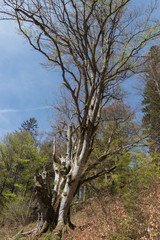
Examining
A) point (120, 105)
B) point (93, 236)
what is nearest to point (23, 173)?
point (120, 105)

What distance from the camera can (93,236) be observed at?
311cm

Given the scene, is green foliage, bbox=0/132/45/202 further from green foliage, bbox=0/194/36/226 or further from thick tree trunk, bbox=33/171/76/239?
thick tree trunk, bbox=33/171/76/239

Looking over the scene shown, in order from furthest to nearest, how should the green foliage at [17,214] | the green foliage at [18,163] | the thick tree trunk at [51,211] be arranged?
1. the green foliage at [18,163]
2. the green foliage at [17,214]
3. the thick tree trunk at [51,211]

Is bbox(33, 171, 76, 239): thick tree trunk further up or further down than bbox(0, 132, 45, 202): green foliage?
further down

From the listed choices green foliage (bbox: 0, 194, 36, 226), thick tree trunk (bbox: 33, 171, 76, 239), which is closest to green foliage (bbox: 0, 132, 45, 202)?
green foliage (bbox: 0, 194, 36, 226)

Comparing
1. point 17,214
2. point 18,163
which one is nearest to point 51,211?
point 17,214

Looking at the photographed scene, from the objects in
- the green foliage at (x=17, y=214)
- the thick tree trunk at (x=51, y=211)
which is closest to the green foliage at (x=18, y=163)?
the green foliage at (x=17, y=214)

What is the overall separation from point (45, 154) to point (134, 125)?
11.5 m

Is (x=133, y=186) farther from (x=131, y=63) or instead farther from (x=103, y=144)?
(x=131, y=63)

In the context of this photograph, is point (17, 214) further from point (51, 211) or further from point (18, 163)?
point (51, 211)

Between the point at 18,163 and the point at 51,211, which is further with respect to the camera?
the point at 18,163

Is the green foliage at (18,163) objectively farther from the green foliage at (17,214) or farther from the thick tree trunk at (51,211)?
the thick tree trunk at (51,211)

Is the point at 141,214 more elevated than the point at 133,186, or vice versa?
the point at 133,186

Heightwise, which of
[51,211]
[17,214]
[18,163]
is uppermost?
[18,163]
